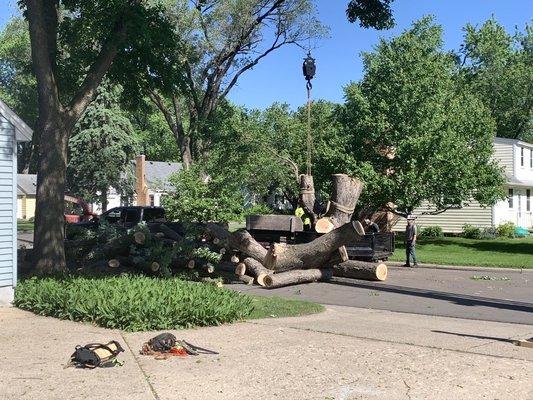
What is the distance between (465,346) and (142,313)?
14.6ft

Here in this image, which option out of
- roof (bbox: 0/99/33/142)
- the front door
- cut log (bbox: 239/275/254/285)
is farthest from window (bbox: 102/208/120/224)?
the front door

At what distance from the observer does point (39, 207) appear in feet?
45.1

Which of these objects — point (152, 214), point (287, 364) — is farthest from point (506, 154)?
point (287, 364)

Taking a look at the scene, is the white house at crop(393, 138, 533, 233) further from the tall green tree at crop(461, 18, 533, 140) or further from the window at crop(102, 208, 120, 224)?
the window at crop(102, 208, 120, 224)

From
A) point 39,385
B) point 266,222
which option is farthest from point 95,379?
Result: point 266,222

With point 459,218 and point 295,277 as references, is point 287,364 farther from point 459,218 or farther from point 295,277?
point 459,218

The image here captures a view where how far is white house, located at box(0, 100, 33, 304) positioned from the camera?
11.3 meters

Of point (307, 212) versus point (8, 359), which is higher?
point (307, 212)

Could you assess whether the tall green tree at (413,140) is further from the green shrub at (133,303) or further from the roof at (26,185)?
the roof at (26,185)

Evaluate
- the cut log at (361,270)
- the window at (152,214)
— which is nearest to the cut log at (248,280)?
the cut log at (361,270)

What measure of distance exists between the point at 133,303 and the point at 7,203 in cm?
371

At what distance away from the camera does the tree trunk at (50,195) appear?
13.7 metres

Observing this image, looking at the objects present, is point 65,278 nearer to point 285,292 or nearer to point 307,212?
point 285,292

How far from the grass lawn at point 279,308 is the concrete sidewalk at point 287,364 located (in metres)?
0.85
